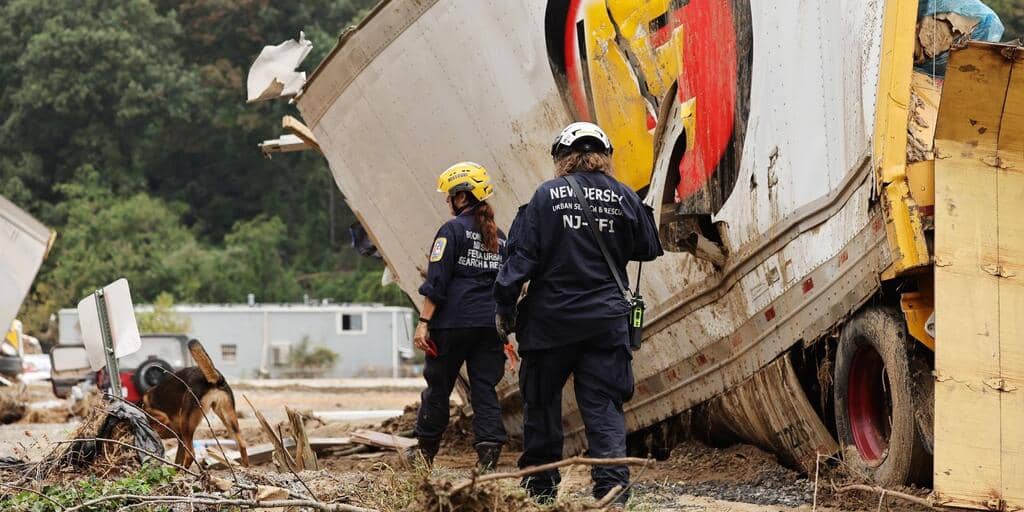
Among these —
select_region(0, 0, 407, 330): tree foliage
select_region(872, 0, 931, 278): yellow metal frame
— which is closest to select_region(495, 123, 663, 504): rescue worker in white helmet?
select_region(872, 0, 931, 278): yellow metal frame

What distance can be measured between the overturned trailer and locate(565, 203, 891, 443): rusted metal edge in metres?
0.01

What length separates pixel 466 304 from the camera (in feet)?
26.3

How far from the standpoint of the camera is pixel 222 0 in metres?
60.7

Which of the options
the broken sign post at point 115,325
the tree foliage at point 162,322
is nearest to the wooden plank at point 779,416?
the broken sign post at point 115,325

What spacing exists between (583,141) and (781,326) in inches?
56.9

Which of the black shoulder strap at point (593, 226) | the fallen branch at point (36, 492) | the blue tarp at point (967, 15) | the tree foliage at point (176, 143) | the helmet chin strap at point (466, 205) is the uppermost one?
the tree foliage at point (176, 143)

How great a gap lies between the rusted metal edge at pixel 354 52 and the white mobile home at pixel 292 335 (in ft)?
112

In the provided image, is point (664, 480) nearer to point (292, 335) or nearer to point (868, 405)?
point (868, 405)

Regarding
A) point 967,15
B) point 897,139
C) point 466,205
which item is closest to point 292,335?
point 466,205

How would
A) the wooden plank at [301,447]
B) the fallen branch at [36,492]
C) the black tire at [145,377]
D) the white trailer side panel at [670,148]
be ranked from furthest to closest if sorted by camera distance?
the black tire at [145,377]
the wooden plank at [301,447]
the white trailer side panel at [670,148]
the fallen branch at [36,492]

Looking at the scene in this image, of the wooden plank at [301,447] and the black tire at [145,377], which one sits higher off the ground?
the black tire at [145,377]

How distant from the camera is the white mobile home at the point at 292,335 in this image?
4484 cm

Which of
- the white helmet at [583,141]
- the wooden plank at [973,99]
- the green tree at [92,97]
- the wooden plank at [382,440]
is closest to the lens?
the wooden plank at [973,99]

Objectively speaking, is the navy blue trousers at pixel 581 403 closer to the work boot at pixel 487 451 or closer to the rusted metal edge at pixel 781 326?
the rusted metal edge at pixel 781 326
